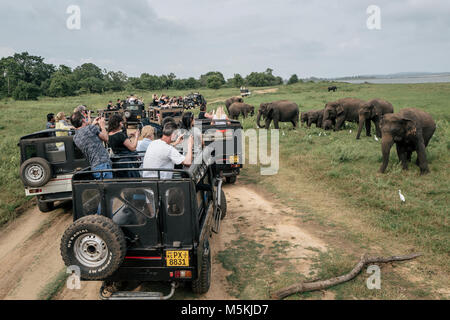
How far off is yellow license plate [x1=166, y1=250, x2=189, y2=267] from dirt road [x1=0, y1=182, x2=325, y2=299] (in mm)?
876

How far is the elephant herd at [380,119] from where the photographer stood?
10.7 meters

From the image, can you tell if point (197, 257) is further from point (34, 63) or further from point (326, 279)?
point (34, 63)

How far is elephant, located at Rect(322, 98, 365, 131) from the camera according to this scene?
66.5 ft

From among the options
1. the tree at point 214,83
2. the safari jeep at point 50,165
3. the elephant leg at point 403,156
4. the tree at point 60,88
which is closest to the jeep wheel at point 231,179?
the safari jeep at point 50,165

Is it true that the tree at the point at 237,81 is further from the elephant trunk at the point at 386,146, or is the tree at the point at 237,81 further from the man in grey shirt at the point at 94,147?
the man in grey shirt at the point at 94,147

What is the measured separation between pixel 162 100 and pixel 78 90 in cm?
7063

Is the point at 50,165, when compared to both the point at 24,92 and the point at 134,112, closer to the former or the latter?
the point at 134,112

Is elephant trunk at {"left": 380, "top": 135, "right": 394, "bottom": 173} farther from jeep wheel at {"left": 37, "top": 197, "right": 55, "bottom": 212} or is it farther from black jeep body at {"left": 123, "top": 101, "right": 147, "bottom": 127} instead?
black jeep body at {"left": 123, "top": 101, "right": 147, "bottom": 127}

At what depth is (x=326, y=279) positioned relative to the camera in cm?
554

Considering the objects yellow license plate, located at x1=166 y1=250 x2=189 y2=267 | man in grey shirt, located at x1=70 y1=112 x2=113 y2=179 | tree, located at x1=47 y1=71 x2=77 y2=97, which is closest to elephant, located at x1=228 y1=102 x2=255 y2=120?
man in grey shirt, located at x1=70 y1=112 x2=113 y2=179

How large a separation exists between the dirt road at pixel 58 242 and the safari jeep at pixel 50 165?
659 mm

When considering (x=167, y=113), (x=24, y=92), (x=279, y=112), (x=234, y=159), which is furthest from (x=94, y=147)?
(x=24, y=92)
